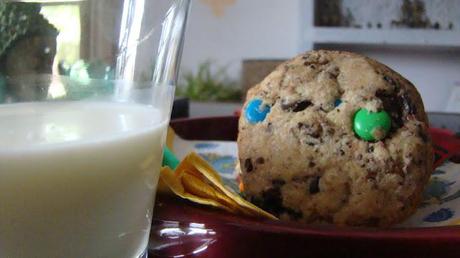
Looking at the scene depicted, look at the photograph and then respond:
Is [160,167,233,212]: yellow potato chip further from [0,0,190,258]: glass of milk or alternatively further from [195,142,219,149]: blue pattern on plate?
[195,142,219,149]: blue pattern on plate

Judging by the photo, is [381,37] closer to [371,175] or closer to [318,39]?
[318,39]

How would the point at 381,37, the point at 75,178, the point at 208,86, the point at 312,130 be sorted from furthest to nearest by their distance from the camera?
the point at 208,86 < the point at 381,37 < the point at 312,130 < the point at 75,178

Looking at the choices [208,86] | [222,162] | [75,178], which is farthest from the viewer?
[208,86]

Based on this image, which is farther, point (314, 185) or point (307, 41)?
point (307, 41)

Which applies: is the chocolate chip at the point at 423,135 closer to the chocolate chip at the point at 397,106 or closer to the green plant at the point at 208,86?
the chocolate chip at the point at 397,106

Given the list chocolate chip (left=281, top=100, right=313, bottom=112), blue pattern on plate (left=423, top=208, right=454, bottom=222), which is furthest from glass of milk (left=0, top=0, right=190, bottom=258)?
blue pattern on plate (left=423, top=208, right=454, bottom=222)

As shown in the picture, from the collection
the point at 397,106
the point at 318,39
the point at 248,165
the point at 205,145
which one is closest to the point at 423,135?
the point at 397,106

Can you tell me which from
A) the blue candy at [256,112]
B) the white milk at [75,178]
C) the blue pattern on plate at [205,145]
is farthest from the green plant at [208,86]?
the white milk at [75,178]
